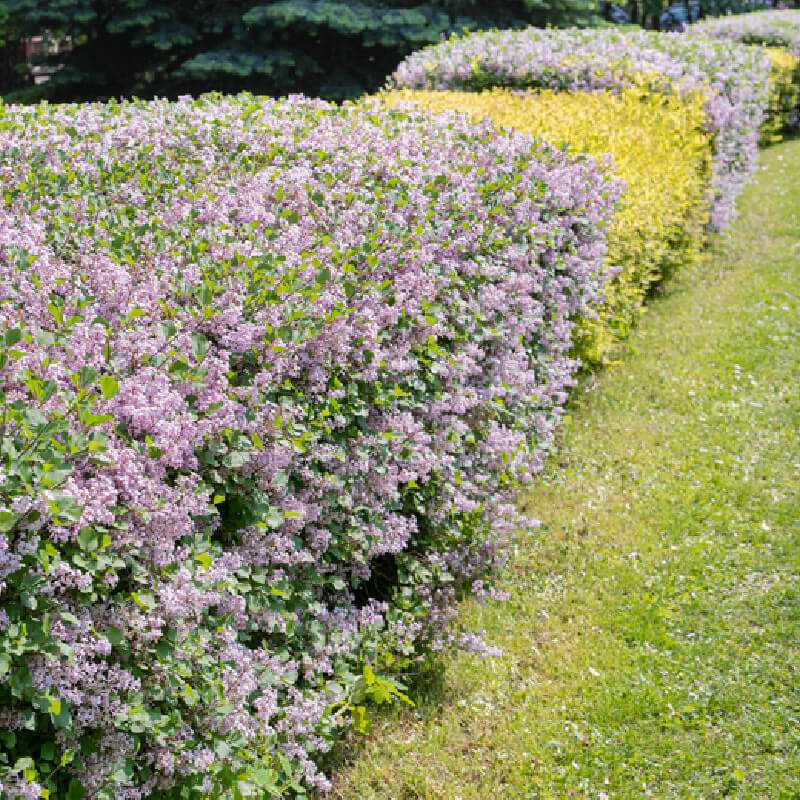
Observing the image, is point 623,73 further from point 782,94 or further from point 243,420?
point 243,420

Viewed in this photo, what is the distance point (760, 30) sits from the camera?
19281 mm

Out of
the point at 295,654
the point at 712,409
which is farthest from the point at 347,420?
the point at 712,409

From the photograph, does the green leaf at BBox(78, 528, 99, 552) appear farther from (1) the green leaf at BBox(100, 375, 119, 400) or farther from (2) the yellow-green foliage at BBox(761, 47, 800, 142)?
(2) the yellow-green foliage at BBox(761, 47, 800, 142)

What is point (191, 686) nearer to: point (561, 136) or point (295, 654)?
point (295, 654)

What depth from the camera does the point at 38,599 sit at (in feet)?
7.20

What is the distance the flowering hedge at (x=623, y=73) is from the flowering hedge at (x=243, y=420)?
5199 millimetres

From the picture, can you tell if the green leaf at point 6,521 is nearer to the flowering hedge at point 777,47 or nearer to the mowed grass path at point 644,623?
the mowed grass path at point 644,623

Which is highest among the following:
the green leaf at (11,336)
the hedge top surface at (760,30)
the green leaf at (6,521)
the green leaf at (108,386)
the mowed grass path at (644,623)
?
the hedge top surface at (760,30)

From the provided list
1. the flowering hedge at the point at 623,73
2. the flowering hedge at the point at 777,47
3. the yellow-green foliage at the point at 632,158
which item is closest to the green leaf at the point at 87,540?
the yellow-green foliage at the point at 632,158

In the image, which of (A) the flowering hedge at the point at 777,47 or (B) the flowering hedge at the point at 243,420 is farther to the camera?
(A) the flowering hedge at the point at 777,47

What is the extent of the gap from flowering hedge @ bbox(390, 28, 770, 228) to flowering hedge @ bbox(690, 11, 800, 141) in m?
4.31

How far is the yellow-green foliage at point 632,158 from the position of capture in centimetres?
721

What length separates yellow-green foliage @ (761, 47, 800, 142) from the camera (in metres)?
16.1

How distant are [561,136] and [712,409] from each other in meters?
2.44
